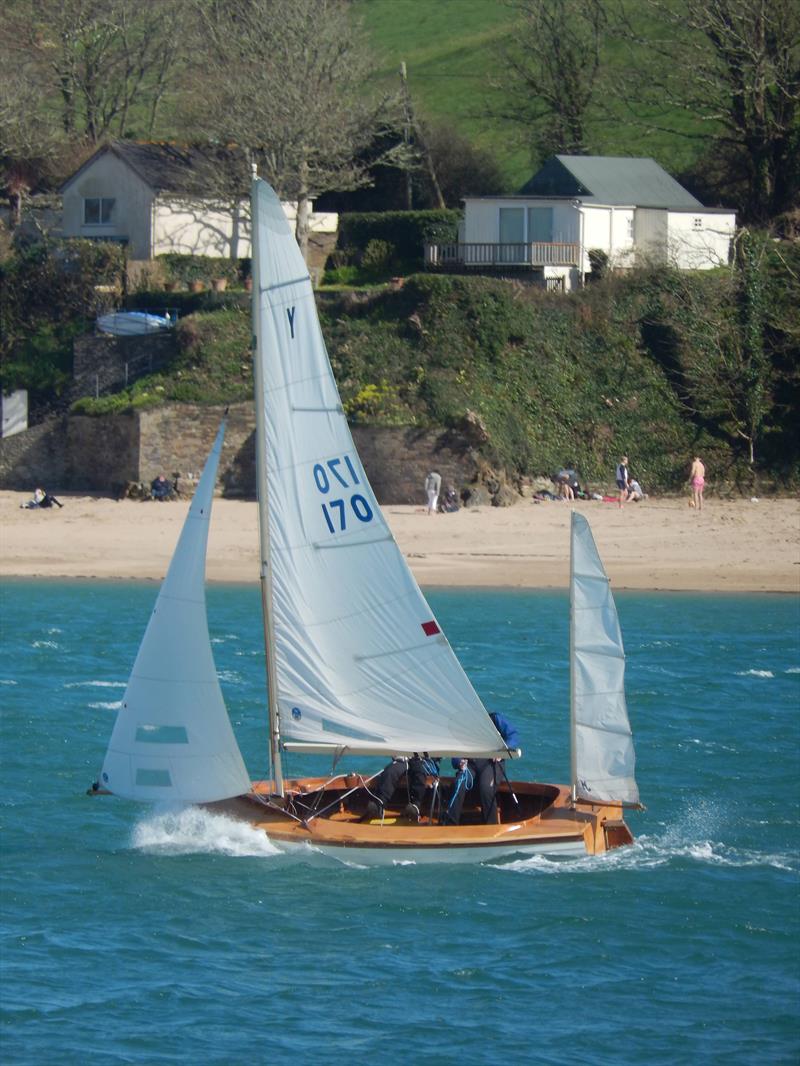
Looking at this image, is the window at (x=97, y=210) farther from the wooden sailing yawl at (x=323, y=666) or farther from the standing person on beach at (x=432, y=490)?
the wooden sailing yawl at (x=323, y=666)

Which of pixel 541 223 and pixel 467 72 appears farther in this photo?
pixel 467 72

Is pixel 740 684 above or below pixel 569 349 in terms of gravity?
below

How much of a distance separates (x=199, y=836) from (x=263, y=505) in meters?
4.18

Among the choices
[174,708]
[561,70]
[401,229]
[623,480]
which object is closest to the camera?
[174,708]

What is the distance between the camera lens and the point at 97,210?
178 ft

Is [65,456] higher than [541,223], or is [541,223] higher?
[541,223]

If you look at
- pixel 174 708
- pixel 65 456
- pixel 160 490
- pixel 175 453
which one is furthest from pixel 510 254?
pixel 174 708

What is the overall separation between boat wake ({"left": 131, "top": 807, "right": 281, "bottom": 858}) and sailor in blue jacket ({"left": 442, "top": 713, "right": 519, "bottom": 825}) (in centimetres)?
209

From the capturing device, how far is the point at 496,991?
A: 613 inches

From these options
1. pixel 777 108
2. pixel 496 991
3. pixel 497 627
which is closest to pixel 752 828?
pixel 496 991

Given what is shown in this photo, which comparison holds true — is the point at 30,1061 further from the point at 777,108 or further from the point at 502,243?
the point at 777,108

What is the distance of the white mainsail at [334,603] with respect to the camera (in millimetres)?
17391

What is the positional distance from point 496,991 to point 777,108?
4398 centimetres

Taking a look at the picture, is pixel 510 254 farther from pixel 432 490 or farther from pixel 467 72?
pixel 467 72
